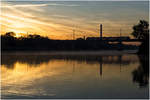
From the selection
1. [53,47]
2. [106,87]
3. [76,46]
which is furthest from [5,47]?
[106,87]

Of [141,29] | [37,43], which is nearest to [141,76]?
[141,29]

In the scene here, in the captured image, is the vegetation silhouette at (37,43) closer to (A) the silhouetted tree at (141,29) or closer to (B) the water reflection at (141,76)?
(A) the silhouetted tree at (141,29)

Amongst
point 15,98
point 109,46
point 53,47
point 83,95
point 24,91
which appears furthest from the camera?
point 109,46

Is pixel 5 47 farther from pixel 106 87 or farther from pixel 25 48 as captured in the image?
pixel 106 87

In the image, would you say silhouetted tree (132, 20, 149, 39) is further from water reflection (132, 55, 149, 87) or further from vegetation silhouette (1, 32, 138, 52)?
water reflection (132, 55, 149, 87)

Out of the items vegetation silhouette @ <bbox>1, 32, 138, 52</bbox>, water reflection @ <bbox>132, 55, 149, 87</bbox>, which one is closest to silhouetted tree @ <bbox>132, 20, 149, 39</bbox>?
vegetation silhouette @ <bbox>1, 32, 138, 52</bbox>

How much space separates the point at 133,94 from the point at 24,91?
16.0 feet

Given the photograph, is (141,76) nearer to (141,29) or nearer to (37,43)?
(141,29)

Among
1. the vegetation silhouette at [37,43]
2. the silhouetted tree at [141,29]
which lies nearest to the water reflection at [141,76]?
the silhouetted tree at [141,29]

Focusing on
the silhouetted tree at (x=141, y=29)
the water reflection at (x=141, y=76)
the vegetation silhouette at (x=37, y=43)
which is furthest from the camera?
the vegetation silhouette at (x=37, y=43)

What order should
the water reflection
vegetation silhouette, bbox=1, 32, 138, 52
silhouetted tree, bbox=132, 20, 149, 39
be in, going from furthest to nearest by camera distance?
vegetation silhouette, bbox=1, 32, 138, 52 → silhouetted tree, bbox=132, 20, 149, 39 → the water reflection

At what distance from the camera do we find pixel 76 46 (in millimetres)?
142875

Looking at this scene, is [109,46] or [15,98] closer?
[15,98]

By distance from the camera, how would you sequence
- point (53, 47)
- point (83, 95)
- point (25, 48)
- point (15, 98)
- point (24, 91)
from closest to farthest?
point (15, 98) < point (83, 95) < point (24, 91) < point (25, 48) < point (53, 47)
